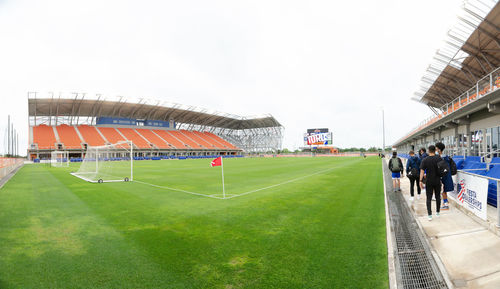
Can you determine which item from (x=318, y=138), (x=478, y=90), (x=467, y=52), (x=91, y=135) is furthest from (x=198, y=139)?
(x=478, y=90)

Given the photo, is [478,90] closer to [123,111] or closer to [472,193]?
[472,193]

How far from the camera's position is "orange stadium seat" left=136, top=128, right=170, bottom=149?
226 ft

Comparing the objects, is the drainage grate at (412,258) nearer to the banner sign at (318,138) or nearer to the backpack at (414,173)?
the backpack at (414,173)

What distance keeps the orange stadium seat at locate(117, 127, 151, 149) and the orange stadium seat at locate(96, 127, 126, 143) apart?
6.69 ft

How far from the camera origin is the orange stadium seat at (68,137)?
55.0 meters

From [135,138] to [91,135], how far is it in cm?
1032

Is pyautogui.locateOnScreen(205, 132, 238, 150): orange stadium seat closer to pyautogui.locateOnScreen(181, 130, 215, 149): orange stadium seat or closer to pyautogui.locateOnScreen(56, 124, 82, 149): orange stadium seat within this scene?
pyautogui.locateOnScreen(181, 130, 215, 149): orange stadium seat

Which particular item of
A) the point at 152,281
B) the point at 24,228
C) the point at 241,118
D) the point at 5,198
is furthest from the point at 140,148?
the point at 152,281

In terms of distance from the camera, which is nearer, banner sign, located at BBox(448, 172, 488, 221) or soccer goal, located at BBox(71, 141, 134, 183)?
banner sign, located at BBox(448, 172, 488, 221)

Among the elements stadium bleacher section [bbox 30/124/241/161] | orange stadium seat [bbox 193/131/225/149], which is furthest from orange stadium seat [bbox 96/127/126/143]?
orange stadium seat [bbox 193/131/225/149]

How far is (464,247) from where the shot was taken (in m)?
4.51

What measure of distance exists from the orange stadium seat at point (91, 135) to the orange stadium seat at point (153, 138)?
1184 cm

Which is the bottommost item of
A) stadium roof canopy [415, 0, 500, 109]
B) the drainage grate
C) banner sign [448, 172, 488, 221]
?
the drainage grate

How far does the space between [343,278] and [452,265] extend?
6.78 feet
